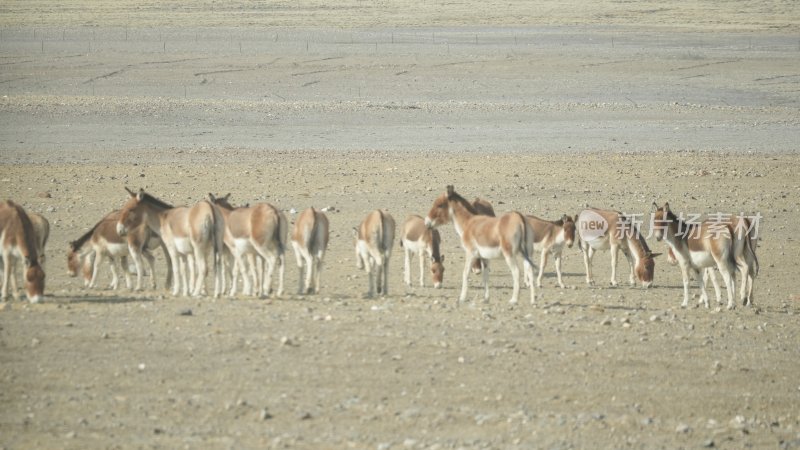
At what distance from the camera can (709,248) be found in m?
18.7

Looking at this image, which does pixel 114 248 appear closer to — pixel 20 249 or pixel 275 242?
pixel 20 249

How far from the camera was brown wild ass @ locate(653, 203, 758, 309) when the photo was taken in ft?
60.9

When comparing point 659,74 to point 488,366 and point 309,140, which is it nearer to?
point 309,140

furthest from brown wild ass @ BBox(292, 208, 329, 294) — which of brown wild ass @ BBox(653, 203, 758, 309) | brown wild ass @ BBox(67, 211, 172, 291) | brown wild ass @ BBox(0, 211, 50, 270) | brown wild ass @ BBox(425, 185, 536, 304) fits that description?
brown wild ass @ BBox(653, 203, 758, 309)

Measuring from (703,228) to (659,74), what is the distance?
3816cm

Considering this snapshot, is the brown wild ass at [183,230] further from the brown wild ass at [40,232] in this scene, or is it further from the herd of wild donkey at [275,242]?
the brown wild ass at [40,232]

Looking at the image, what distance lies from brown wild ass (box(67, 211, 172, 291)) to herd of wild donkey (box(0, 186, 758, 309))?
0.8 inches

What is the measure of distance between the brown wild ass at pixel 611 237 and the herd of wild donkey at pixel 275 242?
2.96 feet

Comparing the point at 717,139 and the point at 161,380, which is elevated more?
the point at 717,139

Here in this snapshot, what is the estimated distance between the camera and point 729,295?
731 inches

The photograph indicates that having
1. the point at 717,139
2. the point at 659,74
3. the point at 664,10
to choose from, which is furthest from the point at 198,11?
the point at 717,139

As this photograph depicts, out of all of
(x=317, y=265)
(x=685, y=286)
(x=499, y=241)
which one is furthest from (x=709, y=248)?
(x=317, y=265)

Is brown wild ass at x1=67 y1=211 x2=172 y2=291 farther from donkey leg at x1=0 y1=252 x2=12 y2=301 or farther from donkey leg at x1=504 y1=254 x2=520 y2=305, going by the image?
donkey leg at x1=504 y1=254 x2=520 y2=305
